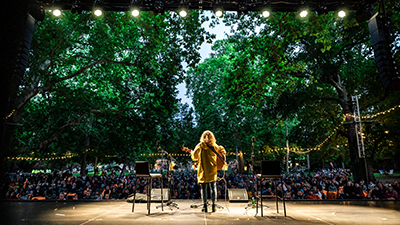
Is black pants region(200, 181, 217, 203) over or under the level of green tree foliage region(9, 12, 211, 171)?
under

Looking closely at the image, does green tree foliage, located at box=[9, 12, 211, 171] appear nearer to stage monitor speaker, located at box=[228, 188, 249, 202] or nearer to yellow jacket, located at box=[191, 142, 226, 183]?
yellow jacket, located at box=[191, 142, 226, 183]

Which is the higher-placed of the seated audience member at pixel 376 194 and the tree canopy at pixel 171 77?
the tree canopy at pixel 171 77

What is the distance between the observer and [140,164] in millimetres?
5246

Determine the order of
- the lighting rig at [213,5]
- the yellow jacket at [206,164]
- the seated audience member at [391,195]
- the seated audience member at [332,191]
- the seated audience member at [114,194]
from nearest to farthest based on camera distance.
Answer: the yellow jacket at [206,164] < the lighting rig at [213,5] < the seated audience member at [391,195] < the seated audience member at [332,191] < the seated audience member at [114,194]

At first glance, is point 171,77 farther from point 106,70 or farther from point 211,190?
point 211,190

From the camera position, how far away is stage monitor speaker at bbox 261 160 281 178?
509 centimetres

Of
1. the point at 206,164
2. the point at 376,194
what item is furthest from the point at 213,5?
the point at 376,194

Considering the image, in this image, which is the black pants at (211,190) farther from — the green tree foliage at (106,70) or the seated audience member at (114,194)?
the seated audience member at (114,194)

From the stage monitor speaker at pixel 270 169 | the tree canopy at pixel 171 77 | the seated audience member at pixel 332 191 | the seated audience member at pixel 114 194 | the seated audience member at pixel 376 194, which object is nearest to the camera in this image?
the stage monitor speaker at pixel 270 169

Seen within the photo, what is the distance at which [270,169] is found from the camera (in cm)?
512

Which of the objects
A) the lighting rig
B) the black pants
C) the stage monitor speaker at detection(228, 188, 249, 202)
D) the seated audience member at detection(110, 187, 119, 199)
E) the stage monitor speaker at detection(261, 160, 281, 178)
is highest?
the lighting rig

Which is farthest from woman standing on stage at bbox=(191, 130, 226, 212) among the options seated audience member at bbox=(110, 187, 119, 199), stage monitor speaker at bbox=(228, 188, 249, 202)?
seated audience member at bbox=(110, 187, 119, 199)

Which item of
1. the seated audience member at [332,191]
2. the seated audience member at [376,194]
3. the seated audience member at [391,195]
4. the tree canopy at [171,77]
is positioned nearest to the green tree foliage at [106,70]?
the tree canopy at [171,77]

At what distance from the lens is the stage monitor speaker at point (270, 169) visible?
509 cm
